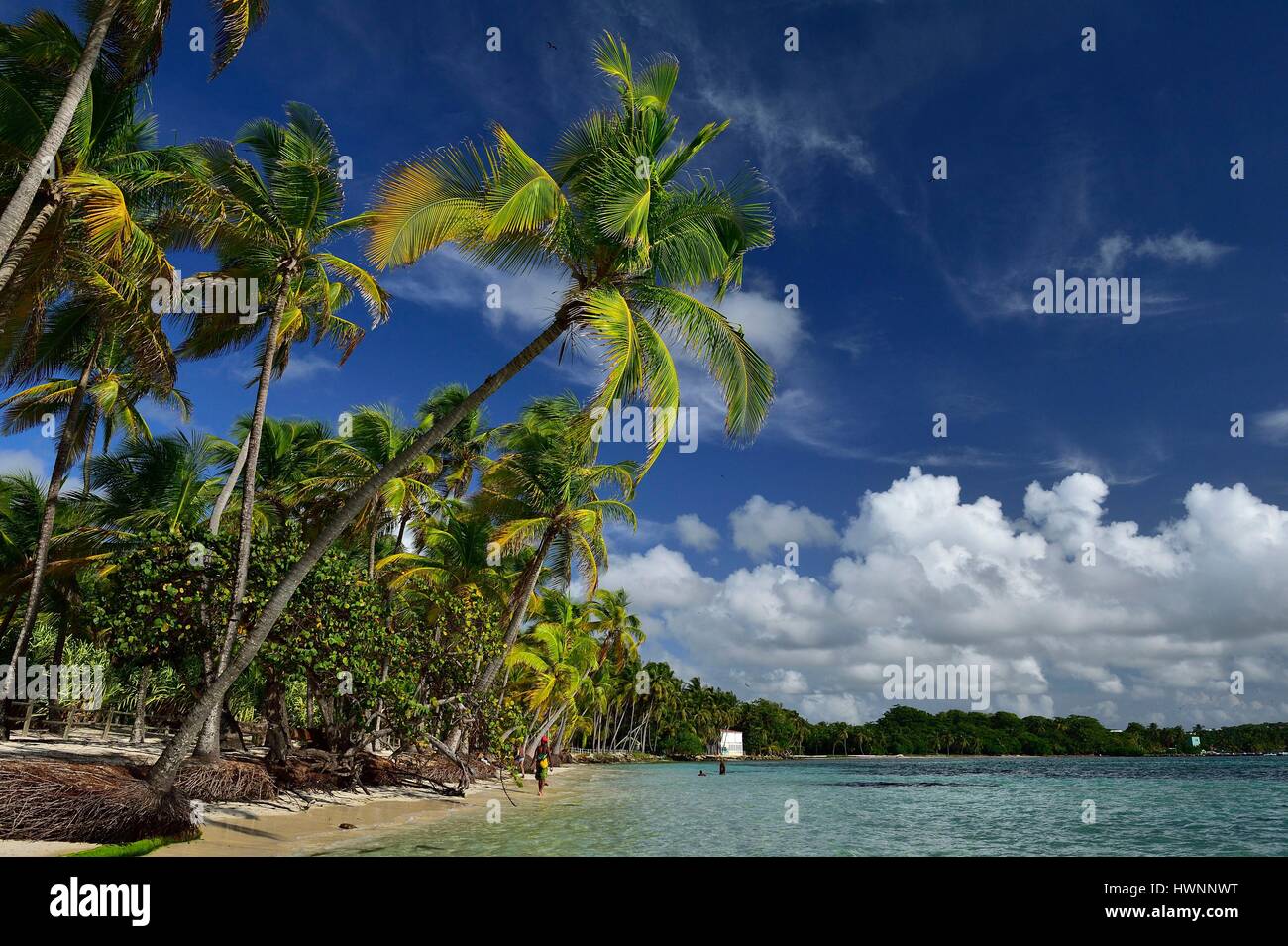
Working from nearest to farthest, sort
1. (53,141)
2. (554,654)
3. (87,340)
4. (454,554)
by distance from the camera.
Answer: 1. (53,141)
2. (87,340)
3. (454,554)
4. (554,654)

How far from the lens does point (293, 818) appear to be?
1476 centimetres

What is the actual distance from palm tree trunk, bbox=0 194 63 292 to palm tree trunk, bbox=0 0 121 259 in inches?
24.4

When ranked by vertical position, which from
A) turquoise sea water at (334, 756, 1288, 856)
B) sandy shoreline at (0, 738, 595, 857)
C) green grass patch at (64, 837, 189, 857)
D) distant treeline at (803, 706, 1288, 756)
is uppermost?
green grass patch at (64, 837, 189, 857)

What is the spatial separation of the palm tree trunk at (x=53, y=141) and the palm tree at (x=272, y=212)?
2130 mm

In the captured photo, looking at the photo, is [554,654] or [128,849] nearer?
[128,849]

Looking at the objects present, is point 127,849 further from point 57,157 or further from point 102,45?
point 102,45

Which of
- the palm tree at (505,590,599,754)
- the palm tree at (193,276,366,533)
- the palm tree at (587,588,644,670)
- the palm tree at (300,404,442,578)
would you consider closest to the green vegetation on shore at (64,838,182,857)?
the palm tree at (193,276,366,533)

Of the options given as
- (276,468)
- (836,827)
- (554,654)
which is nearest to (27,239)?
(276,468)

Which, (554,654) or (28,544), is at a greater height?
(28,544)

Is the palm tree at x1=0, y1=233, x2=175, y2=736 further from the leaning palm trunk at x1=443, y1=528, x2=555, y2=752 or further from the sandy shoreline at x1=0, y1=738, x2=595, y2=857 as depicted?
the leaning palm trunk at x1=443, y1=528, x2=555, y2=752

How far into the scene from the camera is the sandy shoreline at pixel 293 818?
10828 mm

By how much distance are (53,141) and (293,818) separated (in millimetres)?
12180

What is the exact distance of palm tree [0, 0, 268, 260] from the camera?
1145cm
